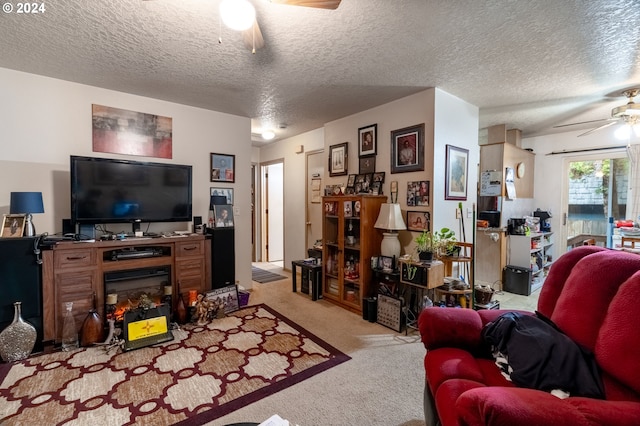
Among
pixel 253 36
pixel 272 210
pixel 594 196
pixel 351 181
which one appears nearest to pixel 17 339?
pixel 253 36

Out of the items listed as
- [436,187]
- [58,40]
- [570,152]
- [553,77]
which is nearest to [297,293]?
[436,187]

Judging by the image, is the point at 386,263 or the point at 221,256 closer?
the point at 386,263

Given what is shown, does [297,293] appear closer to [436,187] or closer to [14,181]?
[436,187]

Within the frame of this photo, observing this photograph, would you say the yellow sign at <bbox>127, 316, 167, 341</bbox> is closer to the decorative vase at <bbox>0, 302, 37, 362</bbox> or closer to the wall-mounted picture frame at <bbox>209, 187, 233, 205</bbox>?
the decorative vase at <bbox>0, 302, 37, 362</bbox>

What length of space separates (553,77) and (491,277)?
8.96 feet

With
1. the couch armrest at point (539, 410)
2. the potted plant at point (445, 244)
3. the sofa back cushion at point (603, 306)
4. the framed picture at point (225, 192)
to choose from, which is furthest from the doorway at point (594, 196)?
the framed picture at point (225, 192)

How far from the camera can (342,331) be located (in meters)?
2.83

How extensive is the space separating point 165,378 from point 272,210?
13.2ft

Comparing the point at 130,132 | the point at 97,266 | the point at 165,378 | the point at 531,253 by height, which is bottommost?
the point at 165,378

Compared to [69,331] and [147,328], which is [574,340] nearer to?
[147,328]

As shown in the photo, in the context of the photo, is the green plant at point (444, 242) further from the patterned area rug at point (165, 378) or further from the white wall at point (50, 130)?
the white wall at point (50, 130)

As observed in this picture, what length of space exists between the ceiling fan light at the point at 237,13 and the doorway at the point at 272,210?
4.25 meters

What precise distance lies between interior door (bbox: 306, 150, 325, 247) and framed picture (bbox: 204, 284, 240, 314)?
1729 mm

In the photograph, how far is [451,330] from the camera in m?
1.58
